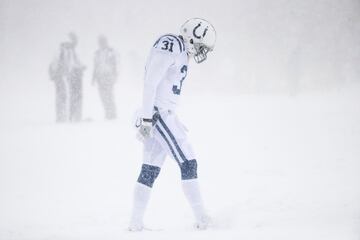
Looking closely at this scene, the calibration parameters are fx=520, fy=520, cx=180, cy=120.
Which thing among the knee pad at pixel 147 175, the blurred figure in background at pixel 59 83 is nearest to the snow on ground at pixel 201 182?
the knee pad at pixel 147 175

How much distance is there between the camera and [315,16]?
3894cm

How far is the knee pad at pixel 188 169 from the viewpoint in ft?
14.7

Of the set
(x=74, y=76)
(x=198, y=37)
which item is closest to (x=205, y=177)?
(x=198, y=37)

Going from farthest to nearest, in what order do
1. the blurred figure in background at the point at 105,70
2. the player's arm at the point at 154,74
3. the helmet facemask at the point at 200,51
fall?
the blurred figure in background at the point at 105,70
the helmet facemask at the point at 200,51
the player's arm at the point at 154,74

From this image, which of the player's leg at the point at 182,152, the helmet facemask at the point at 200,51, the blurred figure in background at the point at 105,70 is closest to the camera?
the player's leg at the point at 182,152

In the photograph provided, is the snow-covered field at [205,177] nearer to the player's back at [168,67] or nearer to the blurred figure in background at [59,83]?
the blurred figure in background at [59,83]

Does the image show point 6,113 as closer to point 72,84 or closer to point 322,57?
point 72,84

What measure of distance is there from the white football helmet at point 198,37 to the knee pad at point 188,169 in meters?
0.88

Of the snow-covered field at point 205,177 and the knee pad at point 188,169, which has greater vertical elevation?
the knee pad at point 188,169

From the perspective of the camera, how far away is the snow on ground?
4.69m

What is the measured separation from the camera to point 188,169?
14.7 feet

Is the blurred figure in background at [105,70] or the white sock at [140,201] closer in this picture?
the white sock at [140,201]

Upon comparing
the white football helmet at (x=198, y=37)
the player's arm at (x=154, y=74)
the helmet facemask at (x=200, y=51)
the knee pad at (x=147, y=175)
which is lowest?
the knee pad at (x=147, y=175)

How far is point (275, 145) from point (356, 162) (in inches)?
84.6
